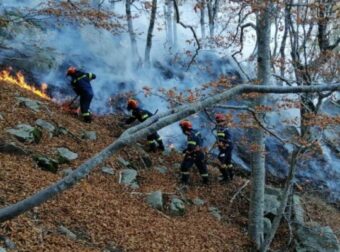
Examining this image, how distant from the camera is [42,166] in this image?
9.77 meters

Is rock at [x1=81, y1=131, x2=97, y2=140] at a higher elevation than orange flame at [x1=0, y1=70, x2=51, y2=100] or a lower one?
lower

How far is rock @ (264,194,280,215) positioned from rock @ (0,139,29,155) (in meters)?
7.15

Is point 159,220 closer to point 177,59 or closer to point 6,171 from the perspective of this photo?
point 6,171

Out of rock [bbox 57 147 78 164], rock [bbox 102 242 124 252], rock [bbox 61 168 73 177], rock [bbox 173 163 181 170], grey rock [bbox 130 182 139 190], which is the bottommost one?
rock [bbox 173 163 181 170]

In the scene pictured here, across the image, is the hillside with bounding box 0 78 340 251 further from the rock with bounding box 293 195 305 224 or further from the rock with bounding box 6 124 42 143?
the rock with bounding box 293 195 305 224

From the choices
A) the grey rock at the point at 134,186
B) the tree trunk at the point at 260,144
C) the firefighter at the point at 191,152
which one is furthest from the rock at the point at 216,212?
the grey rock at the point at 134,186

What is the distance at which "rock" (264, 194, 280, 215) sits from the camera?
1267 centimetres

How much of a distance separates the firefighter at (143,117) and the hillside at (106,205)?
45 centimetres

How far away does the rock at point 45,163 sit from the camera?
32.1ft

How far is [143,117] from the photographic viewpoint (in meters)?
13.2

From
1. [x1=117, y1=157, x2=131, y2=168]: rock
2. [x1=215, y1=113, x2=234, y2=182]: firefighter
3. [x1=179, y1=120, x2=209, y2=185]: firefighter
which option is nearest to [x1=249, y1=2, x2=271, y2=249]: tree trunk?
[x1=215, y1=113, x2=234, y2=182]: firefighter

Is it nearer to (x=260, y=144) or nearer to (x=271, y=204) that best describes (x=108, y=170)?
(x=260, y=144)

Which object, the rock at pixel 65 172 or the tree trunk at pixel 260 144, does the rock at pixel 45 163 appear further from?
the tree trunk at pixel 260 144

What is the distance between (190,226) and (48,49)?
10.9m
